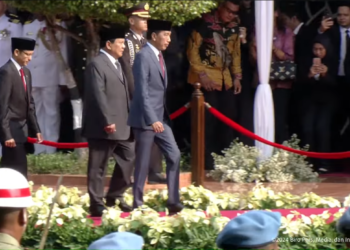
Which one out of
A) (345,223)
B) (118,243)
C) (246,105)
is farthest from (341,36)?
(118,243)

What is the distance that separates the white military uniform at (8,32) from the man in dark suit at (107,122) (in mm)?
3705

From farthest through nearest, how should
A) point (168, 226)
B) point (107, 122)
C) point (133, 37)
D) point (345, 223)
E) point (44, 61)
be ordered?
1. point (44, 61)
2. point (133, 37)
3. point (107, 122)
4. point (168, 226)
5. point (345, 223)

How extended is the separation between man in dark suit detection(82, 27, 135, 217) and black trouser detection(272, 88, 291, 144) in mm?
3735

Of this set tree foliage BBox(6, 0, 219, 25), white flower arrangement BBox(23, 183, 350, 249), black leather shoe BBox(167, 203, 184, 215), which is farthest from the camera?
tree foliage BBox(6, 0, 219, 25)

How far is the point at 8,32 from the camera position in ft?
43.0

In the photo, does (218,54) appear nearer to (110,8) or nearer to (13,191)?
(110,8)

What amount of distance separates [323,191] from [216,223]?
4093 millimetres

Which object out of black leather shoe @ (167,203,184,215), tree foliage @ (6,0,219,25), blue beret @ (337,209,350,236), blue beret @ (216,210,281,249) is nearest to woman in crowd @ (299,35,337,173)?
tree foliage @ (6,0,219,25)

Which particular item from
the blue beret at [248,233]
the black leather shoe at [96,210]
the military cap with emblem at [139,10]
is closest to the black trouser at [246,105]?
the military cap with emblem at [139,10]

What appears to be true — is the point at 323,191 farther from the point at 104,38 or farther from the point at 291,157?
the point at 104,38

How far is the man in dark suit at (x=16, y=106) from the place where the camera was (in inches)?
376

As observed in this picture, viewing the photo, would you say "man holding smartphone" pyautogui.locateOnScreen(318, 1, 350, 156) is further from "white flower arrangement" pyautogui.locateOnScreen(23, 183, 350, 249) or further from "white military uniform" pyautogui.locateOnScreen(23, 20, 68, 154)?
"white flower arrangement" pyautogui.locateOnScreen(23, 183, 350, 249)

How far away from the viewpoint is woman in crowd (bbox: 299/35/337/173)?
1273cm

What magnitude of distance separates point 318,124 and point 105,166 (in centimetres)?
425
